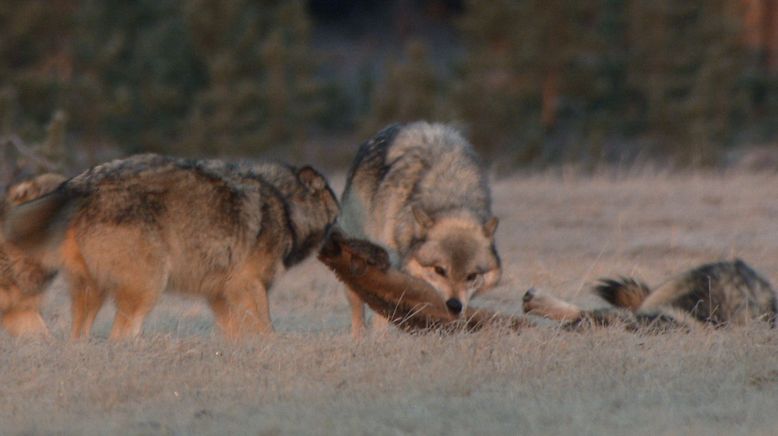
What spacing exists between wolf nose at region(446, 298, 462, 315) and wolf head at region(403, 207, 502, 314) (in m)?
0.06

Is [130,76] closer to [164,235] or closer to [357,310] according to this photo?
[357,310]

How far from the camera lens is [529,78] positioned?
27.4 metres

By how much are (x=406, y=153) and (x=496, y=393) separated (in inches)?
140

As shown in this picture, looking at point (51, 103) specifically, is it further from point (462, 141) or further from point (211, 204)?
point (211, 204)

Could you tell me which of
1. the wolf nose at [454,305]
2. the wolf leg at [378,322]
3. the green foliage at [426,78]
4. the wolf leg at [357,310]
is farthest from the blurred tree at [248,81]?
the wolf nose at [454,305]

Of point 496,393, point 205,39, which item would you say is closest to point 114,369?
point 496,393

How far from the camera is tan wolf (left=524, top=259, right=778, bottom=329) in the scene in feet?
26.4

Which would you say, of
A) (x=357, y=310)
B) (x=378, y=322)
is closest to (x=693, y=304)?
(x=378, y=322)

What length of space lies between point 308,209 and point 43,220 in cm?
182

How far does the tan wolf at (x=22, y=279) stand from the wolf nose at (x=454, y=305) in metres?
2.38

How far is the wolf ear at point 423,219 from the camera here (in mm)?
8820

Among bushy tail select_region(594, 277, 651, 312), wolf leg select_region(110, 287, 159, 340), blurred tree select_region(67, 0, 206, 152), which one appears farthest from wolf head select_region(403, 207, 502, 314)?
blurred tree select_region(67, 0, 206, 152)

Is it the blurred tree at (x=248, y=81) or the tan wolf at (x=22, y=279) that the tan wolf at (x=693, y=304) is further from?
the blurred tree at (x=248, y=81)

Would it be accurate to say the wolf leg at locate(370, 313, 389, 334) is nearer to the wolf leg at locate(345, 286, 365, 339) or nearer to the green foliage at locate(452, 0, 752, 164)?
the wolf leg at locate(345, 286, 365, 339)
